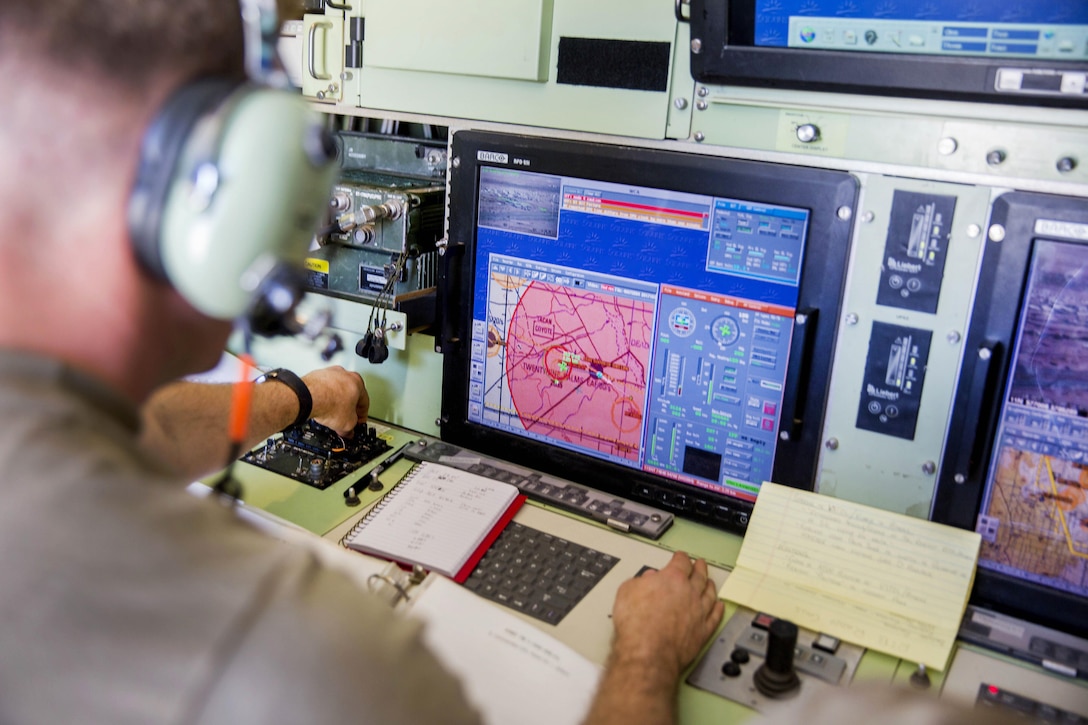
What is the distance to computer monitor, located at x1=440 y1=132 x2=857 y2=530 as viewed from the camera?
1.49 m

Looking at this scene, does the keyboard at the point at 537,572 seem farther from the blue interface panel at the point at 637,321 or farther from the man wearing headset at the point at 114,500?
the man wearing headset at the point at 114,500

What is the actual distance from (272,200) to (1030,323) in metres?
1.09

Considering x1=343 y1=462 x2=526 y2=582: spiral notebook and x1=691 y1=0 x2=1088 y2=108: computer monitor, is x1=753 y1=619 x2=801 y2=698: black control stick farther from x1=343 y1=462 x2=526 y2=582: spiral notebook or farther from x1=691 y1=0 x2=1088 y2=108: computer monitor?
x1=691 y1=0 x2=1088 y2=108: computer monitor

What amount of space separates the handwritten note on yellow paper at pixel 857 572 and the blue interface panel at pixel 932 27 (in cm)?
70

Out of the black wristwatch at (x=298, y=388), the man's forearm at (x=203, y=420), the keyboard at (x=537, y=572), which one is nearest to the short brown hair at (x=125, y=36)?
the man's forearm at (x=203, y=420)

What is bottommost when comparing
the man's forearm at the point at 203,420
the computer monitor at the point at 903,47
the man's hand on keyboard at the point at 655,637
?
the man's hand on keyboard at the point at 655,637

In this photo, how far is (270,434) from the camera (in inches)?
69.9

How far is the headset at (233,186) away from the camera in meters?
0.76

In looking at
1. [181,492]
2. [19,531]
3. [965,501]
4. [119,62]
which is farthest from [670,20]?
[19,531]

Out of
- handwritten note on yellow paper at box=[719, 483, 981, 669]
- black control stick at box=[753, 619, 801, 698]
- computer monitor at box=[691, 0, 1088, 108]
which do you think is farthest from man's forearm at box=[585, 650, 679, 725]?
computer monitor at box=[691, 0, 1088, 108]

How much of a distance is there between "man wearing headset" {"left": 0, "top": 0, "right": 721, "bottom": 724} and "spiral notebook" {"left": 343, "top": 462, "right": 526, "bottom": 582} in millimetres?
701

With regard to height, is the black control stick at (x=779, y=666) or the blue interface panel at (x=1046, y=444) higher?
the blue interface panel at (x=1046, y=444)

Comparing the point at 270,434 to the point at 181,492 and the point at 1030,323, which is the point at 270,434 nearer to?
the point at 181,492

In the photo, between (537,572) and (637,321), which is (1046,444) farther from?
(537,572)
